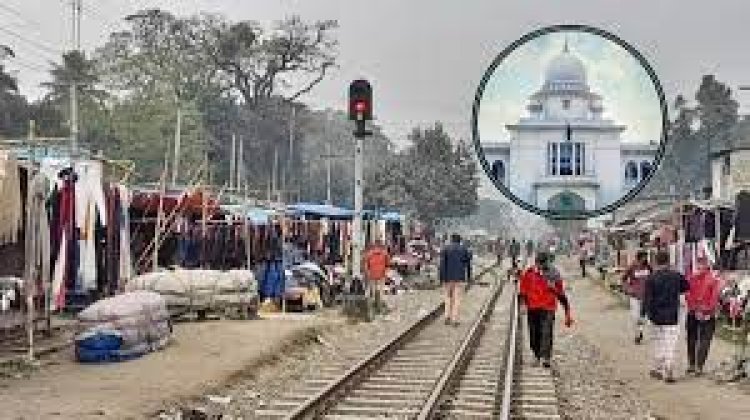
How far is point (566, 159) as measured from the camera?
5805 millimetres

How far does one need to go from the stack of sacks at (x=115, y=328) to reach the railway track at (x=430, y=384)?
216cm

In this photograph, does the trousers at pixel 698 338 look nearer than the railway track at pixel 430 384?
No

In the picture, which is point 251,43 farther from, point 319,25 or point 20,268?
point 20,268

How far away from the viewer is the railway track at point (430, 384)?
1162 cm

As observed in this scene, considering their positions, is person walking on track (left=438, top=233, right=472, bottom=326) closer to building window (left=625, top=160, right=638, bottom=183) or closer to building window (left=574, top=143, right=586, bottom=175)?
building window (left=574, top=143, right=586, bottom=175)

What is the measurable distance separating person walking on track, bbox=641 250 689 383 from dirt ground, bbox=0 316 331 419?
5.13 metres

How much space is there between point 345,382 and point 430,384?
1.18 metres

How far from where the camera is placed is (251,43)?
68375 mm

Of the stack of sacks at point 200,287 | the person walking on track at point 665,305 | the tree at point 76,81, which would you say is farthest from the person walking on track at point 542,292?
the tree at point 76,81

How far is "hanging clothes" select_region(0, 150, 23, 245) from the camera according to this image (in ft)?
41.3

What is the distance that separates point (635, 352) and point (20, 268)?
1001cm

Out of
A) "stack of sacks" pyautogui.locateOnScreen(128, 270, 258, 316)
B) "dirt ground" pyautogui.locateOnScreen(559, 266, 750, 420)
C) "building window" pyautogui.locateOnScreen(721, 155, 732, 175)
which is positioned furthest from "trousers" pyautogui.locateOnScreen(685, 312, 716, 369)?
"building window" pyautogui.locateOnScreen(721, 155, 732, 175)

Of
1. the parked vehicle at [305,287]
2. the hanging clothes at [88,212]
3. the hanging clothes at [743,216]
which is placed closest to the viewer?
the hanging clothes at [88,212]

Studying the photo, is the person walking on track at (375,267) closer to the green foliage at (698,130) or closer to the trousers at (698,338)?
the trousers at (698,338)
